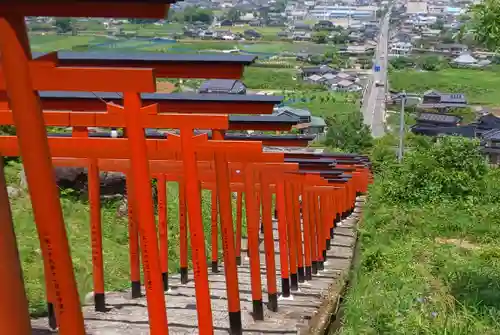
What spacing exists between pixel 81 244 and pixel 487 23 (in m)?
8.13

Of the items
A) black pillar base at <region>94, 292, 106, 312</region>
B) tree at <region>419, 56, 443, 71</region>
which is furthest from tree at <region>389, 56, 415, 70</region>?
black pillar base at <region>94, 292, 106, 312</region>

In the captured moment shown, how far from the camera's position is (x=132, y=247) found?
9.43 meters

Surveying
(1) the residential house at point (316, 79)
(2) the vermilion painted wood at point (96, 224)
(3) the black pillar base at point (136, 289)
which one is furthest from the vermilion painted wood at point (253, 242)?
(1) the residential house at point (316, 79)

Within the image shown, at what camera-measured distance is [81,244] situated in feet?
40.0

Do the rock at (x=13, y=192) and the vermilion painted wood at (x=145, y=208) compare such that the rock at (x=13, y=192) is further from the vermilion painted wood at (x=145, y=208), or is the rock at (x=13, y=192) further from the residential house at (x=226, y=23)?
the residential house at (x=226, y=23)

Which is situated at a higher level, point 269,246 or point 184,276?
point 269,246

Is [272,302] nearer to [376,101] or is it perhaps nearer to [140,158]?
[140,158]

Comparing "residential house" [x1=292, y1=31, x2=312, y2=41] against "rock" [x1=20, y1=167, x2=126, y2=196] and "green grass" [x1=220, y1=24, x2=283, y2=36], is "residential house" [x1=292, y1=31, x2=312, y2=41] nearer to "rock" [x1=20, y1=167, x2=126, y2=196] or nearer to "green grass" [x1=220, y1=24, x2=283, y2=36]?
"green grass" [x1=220, y1=24, x2=283, y2=36]

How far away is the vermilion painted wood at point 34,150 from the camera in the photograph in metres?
3.64

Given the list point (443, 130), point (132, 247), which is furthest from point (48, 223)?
point (443, 130)

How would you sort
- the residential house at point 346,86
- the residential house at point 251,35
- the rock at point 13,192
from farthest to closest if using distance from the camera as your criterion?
the residential house at point 251,35 < the residential house at point 346,86 < the rock at point 13,192

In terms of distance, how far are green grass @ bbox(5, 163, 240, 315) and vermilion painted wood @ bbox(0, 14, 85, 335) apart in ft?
16.9

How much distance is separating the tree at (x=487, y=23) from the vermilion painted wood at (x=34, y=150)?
4.81 m

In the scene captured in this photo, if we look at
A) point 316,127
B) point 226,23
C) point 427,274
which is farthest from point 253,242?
point 226,23
